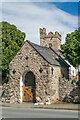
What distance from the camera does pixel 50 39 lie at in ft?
162

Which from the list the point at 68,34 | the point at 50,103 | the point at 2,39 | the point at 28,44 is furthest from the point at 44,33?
the point at 50,103

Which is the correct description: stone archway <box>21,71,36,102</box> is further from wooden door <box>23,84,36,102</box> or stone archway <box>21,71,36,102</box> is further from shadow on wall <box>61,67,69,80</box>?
shadow on wall <box>61,67,69,80</box>

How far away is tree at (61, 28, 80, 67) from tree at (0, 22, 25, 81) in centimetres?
986

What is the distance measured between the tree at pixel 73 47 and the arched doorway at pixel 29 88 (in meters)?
5.49

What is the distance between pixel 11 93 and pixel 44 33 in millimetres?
28575

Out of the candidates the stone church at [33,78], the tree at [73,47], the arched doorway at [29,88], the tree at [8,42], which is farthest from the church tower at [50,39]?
the arched doorway at [29,88]

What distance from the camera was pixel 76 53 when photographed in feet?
82.3

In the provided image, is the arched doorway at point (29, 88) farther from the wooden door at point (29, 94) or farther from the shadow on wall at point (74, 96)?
the shadow on wall at point (74, 96)

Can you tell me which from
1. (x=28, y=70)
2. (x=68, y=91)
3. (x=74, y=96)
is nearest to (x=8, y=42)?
(x=28, y=70)

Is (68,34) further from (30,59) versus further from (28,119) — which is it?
(28,119)

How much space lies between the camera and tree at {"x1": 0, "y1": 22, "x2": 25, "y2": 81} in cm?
3195

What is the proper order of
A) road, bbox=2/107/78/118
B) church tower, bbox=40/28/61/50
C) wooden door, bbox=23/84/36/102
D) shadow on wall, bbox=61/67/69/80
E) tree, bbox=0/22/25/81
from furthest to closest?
church tower, bbox=40/28/61/50 < tree, bbox=0/22/25/81 < shadow on wall, bbox=61/67/69/80 < wooden door, bbox=23/84/36/102 < road, bbox=2/107/78/118

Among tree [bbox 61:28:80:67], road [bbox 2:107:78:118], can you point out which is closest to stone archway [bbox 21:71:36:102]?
tree [bbox 61:28:80:67]

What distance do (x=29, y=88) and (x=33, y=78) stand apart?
151 centimetres
